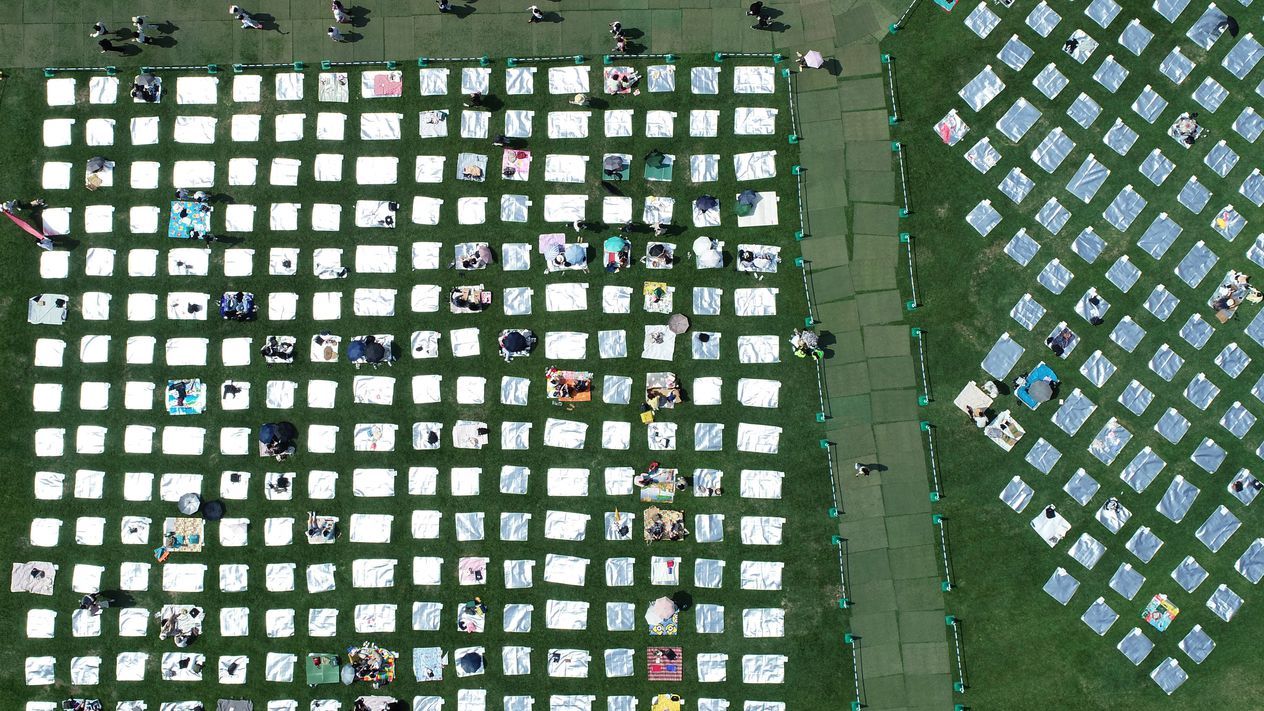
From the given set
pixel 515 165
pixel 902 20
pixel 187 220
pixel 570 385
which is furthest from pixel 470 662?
pixel 902 20

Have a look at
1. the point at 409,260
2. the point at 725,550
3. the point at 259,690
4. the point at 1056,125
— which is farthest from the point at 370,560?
the point at 1056,125

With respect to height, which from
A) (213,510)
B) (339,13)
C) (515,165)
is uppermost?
(339,13)

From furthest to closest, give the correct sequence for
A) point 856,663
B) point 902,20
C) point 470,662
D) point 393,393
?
point 902,20 < point 393,393 < point 856,663 < point 470,662

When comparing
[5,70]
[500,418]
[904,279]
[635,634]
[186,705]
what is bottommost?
[186,705]

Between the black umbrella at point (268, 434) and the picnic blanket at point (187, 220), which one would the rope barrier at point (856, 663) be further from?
the picnic blanket at point (187, 220)

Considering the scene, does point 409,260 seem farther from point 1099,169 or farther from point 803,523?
point 1099,169

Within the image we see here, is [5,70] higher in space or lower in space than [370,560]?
higher

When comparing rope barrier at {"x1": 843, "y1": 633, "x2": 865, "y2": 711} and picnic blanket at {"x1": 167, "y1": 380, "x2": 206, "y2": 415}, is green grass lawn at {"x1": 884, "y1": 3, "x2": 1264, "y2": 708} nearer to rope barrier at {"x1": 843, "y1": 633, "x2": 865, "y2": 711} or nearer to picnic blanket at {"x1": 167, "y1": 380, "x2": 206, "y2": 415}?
rope barrier at {"x1": 843, "y1": 633, "x2": 865, "y2": 711}

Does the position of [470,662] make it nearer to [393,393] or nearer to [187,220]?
[393,393]
